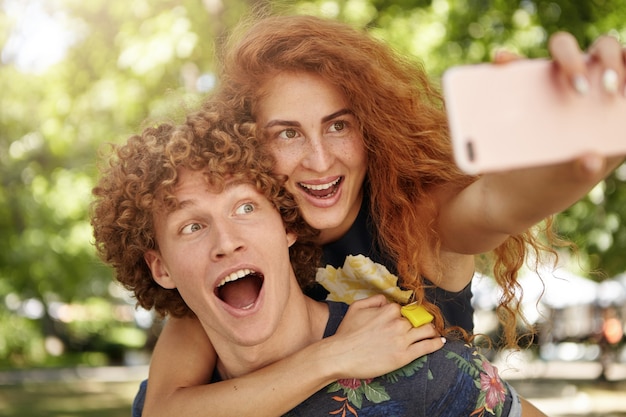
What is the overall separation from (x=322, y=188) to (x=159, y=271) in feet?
2.30

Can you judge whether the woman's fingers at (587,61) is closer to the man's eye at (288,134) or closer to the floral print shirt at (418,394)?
the floral print shirt at (418,394)

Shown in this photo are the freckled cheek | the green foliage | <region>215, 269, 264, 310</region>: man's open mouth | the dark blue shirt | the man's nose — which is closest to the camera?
the man's nose

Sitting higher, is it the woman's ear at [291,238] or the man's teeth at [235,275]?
the man's teeth at [235,275]

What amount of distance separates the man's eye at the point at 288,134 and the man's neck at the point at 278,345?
0.62 metres

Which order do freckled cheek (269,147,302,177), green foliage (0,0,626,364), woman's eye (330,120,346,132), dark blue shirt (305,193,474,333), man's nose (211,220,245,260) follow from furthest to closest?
green foliage (0,0,626,364)
dark blue shirt (305,193,474,333)
woman's eye (330,120,346,132)
freckled cheek (269,147,302,177)
man's nose (211,220,245,260)

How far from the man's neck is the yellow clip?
1.06 ft

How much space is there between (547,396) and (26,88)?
10.3 meters

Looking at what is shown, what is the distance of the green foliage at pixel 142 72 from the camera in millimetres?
7883

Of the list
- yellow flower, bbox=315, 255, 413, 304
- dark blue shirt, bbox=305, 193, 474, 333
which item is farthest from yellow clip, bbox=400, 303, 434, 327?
dark blue shirt, bbox=305, 193, 474, 333

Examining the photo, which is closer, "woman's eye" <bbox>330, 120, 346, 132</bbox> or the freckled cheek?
the freckled cheek

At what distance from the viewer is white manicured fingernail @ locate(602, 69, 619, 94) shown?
1.71m

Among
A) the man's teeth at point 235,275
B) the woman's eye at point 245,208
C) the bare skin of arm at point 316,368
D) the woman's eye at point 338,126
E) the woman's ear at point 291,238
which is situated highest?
the woman's eye at point 338,126

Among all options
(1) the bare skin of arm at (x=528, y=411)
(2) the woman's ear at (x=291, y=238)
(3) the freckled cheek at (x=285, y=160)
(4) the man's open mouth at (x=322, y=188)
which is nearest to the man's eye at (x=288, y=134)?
(3) the freckled cheek at (x=285, y=160)

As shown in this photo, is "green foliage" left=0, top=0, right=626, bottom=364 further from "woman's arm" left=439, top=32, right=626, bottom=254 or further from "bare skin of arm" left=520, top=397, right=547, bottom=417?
"bare skin of arm" left=520, top=397, right=547, bottom=417
